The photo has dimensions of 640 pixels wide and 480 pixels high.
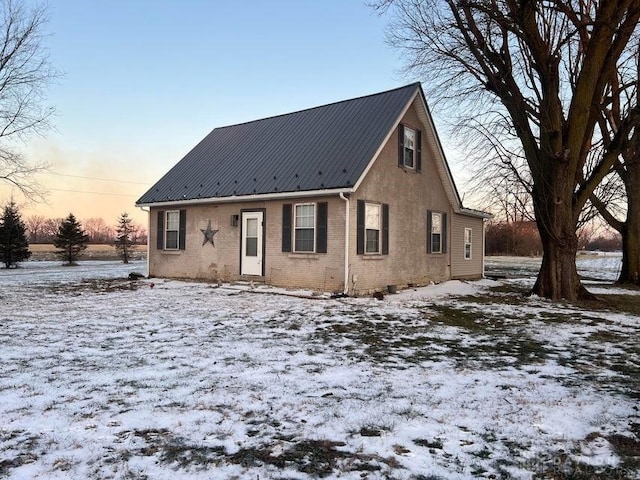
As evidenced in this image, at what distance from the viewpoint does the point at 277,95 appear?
Answer: 19391mm

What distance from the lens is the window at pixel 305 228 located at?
12.4 metres

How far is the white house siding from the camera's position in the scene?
17469 millimetres

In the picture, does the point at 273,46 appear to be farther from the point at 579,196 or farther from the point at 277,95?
the point at 579,196


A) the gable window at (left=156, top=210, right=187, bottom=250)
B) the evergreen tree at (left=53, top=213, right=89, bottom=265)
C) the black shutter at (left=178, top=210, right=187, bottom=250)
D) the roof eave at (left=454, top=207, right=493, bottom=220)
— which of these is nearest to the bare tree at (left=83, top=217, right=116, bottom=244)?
the evergreen tree at (left=53, top=213, right=89, bottom=265)

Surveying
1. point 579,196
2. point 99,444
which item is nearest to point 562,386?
point 99,444

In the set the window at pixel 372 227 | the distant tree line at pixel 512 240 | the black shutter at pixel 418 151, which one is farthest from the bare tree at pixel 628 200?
the distant tree line at pixel 512 240

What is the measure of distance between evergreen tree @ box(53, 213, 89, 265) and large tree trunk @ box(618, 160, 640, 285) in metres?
30.4

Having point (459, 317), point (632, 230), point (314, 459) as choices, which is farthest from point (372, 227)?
point (632, 230)

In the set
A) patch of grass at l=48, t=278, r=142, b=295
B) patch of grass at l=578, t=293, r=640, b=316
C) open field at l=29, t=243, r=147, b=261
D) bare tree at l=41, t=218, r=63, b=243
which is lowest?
patch of grass at l=578, t=293, r=640, b=316

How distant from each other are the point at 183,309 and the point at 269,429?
645cm

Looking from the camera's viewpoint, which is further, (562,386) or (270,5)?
(270,5)

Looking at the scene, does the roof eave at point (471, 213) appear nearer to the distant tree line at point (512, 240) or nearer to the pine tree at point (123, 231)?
the pine tree at point (123, 231)

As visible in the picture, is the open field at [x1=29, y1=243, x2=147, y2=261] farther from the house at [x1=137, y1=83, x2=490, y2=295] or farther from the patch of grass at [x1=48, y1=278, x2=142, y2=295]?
the house at [x1=137, y1=83, x2=490, y2=295]

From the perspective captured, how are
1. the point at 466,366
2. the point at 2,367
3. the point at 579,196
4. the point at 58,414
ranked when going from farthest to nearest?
the point at 579,196 < the point at 466,366 < the point at 2,367 < the point at 58,414
